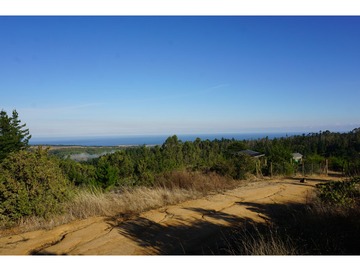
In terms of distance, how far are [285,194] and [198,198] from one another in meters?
3.05

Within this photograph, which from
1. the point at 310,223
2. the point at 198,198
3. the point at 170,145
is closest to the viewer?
the point at 310,223

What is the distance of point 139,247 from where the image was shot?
165 inches

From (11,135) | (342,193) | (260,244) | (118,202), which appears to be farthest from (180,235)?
(11,135)

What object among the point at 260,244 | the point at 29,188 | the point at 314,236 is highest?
the point at 29,188

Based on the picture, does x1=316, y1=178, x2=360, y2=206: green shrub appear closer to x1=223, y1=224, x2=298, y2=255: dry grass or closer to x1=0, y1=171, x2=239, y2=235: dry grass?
x1=223, y1=224, x2=298, y2=255: dry grass

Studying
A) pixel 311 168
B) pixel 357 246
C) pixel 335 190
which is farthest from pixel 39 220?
pixel 311 168

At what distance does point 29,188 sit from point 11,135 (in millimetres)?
34301

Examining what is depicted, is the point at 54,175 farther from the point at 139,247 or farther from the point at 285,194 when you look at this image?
the point at 285,194

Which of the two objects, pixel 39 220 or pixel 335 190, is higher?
pixel 335 190

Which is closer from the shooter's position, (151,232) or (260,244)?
(260,244)

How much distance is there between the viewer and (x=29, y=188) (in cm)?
582

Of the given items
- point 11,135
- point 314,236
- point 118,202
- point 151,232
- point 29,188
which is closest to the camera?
point 314,236

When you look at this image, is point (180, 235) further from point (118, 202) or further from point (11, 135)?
point (11, 135)

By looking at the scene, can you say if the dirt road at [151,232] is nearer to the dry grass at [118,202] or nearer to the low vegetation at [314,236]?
the dry grass at [118,202]
